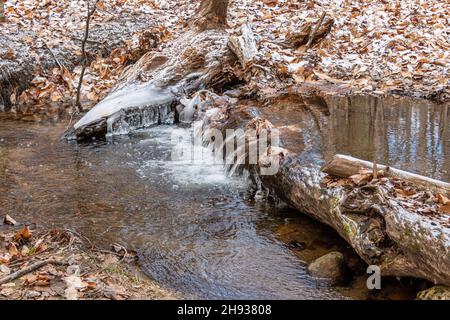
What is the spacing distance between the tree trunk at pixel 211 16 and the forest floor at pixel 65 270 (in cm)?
734

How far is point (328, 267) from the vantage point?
14.2ft

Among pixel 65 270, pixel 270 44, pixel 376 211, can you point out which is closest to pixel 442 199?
pixel 376 211

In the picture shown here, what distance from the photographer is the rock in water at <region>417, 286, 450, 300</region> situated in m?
3.60

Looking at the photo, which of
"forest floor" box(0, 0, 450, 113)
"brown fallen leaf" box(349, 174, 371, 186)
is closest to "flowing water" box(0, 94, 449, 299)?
"brown fallen leaf" box(349, 174, 371, 186)

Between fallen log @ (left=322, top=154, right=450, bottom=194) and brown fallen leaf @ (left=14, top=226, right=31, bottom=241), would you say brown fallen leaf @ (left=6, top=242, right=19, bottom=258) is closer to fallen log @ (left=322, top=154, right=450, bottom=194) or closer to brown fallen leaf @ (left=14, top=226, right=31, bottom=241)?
brown fallen leaf @ (left=14, top=226, right=31, bottom=241)

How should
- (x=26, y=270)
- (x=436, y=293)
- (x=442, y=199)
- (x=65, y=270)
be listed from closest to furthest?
(x=436, y=293) < (x=26, y=270) < (x=65, y=270) < (x=442, y=199)

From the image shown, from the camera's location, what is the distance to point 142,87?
30.6 ft

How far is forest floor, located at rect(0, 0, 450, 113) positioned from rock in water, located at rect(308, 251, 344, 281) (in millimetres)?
5891

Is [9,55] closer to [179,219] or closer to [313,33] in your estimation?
[313,33]

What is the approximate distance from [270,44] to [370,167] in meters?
7.09

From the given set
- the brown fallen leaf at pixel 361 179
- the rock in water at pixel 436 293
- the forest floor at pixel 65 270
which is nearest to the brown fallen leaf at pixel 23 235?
the forest floor at pixel 65 270

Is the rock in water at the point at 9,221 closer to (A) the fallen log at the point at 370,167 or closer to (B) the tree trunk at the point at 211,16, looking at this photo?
(A) the fallen log at the point at 370,167
